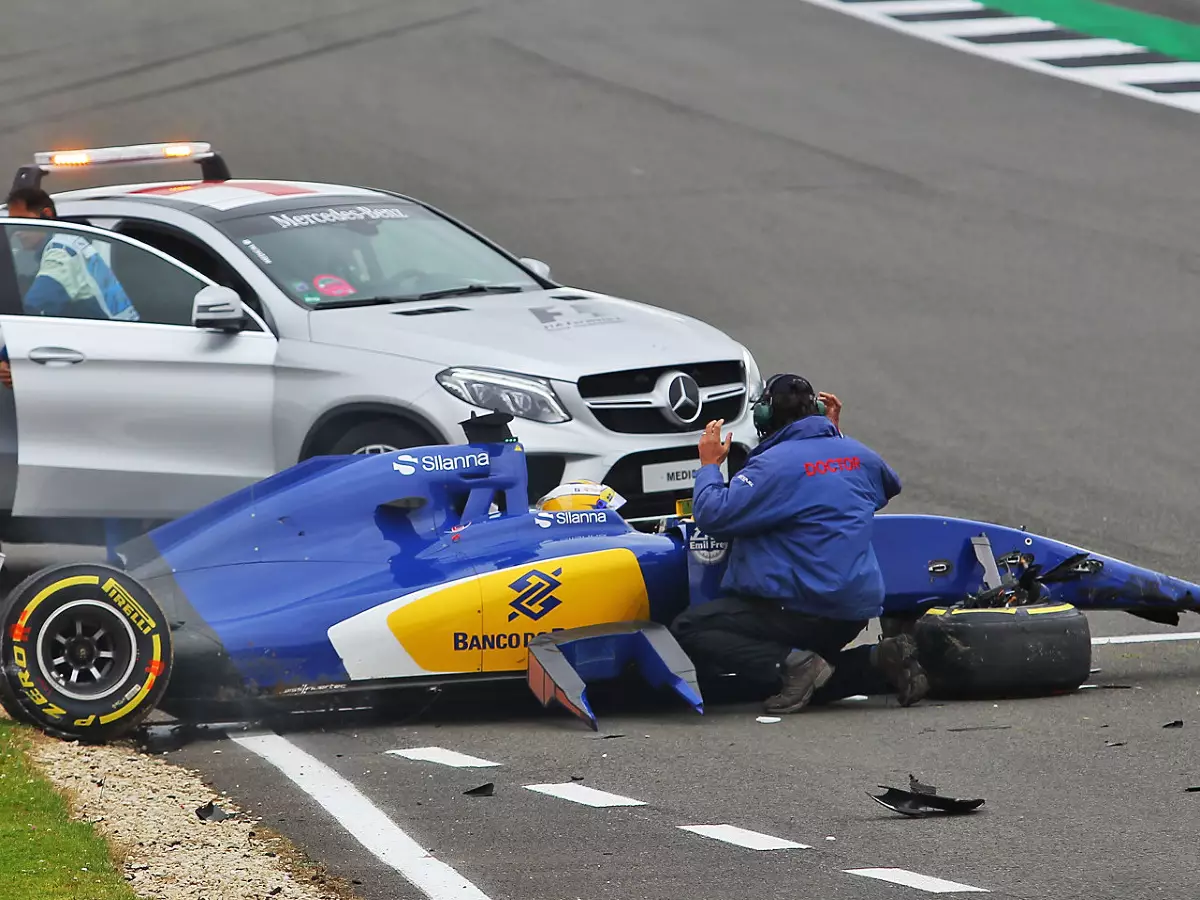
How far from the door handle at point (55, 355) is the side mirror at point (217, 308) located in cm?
60

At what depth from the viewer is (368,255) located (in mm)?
11414

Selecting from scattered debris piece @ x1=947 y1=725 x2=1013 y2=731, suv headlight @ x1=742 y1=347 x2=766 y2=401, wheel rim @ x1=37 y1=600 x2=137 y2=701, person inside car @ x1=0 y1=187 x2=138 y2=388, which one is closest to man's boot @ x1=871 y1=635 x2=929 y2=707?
scattered debris piece @ x1=947 y1=725 x2=1013 y2=731

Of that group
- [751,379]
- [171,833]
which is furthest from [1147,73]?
[171,833]

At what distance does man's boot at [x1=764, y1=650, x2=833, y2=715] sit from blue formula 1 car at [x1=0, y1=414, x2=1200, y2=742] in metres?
0.36

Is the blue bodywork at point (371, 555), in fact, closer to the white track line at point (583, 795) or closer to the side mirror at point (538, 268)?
the white track line at point (583, 795)

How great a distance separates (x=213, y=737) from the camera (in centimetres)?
852

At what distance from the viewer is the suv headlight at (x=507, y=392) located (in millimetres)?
10086

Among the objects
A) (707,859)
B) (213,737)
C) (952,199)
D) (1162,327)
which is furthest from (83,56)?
(707,859)

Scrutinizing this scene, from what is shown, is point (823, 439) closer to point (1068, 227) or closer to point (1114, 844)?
point (1114, 844)

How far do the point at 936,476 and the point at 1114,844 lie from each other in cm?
711

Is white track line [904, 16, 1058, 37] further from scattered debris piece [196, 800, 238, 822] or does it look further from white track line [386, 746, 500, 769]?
scattered debris piece [196, 800, 238, 822]

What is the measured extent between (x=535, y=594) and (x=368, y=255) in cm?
330

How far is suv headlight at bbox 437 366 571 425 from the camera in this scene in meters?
10.1

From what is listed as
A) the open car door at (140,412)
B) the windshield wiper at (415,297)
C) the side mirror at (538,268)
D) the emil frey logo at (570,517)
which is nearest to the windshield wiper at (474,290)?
the windshield wiper at (415,297)
